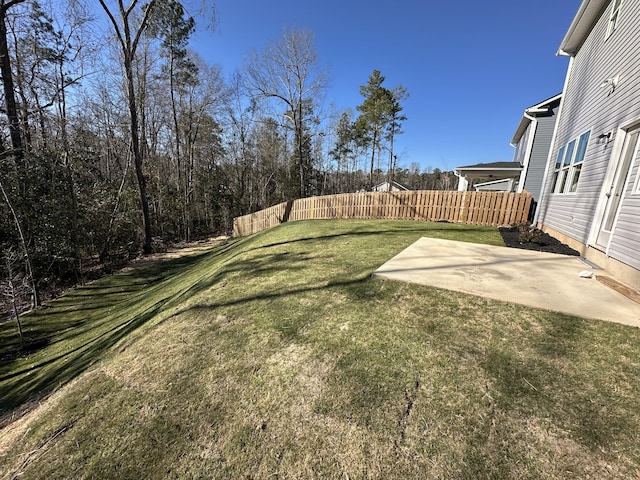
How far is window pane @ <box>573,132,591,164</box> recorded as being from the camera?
17.1ft

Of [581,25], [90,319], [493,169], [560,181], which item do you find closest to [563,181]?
[560,181]

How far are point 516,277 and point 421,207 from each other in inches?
261

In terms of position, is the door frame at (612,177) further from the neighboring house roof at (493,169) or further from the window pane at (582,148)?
the neighboring house roof at (493,169)

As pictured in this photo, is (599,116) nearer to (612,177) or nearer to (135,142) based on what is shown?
(612,177)

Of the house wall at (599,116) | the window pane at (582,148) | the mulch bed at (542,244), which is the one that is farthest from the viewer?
the window pane at (582,148)

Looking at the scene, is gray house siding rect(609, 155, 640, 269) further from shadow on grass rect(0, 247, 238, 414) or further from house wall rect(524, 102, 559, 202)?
house wall rect(524, 102, 559, 202)

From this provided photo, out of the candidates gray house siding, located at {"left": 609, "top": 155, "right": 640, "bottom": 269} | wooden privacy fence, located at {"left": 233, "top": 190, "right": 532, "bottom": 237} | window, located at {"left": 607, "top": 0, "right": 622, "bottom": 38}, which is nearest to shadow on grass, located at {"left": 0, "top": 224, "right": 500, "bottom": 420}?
wooden privacy fence, located at {"left": 233, "top": 190, "right": 532, "bottom": 237}

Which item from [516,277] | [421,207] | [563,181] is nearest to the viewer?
[516,277]

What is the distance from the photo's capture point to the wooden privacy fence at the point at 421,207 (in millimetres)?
8172

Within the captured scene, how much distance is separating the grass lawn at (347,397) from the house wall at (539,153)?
36.0ft

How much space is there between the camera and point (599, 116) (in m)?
4.73

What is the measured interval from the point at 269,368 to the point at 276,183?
79.7 ft

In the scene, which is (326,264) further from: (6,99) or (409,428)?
(6,99)

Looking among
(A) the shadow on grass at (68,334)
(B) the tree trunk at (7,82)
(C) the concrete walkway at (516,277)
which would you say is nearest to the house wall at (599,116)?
(C) the concrete walkway at (516,277)
